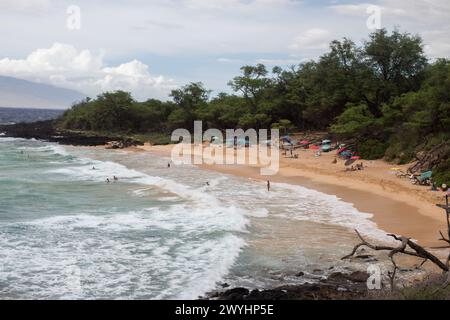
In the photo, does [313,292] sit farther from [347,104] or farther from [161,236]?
[347,104]

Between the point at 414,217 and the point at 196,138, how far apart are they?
44.2 m

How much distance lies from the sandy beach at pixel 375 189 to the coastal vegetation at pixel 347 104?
2186 mm

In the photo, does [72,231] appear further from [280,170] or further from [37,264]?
[280,170]

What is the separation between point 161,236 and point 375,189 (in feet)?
44.6

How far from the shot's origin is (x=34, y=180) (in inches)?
1256

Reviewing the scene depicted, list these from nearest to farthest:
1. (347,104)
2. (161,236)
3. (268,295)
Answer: (268,295)
(161,236)
(347,104)

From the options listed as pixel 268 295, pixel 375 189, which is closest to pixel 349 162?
pixel 375 189

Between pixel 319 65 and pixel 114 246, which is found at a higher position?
pixel 319 65

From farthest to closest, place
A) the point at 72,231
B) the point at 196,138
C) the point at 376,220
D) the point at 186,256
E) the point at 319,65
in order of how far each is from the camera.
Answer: the point at 196,138, the point at 319,65, the point at 376,220, the point at 72,231, the point at 186,256

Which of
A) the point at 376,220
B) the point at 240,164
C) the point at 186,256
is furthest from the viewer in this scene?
the point at 240,164

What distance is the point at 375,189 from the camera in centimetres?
2603

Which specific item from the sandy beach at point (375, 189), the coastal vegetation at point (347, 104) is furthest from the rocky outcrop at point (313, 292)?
the coastal vegetation at point (347, 104)

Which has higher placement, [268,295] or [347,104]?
[347,104]
